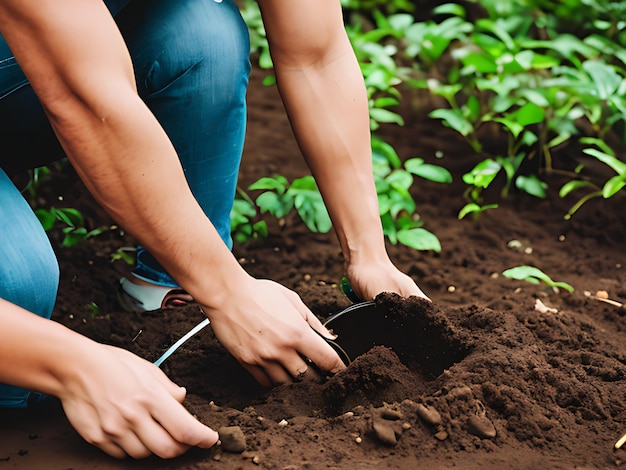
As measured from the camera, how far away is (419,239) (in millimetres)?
2215

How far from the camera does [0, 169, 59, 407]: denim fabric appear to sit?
145cm

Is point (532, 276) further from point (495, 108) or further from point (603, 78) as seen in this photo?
point (603, 78)

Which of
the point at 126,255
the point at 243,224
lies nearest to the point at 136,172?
the point at 126,255

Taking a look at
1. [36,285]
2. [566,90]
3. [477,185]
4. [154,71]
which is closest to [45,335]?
[36,285]

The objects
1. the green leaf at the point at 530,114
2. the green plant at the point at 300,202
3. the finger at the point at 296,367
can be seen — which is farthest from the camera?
the green leaf at the point at 530,114

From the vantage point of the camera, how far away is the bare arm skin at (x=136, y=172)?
1153mm

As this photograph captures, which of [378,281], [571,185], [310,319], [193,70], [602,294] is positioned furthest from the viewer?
[571,185]

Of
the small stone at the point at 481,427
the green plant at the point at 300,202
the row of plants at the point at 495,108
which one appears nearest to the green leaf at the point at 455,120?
the row of plants at the point at 495,108

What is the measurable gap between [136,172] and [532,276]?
1.29 m

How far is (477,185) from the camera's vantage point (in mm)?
2375

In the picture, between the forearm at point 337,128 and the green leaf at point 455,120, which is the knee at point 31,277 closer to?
the forearm at point 337,128

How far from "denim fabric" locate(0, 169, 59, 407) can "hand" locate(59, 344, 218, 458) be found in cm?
30

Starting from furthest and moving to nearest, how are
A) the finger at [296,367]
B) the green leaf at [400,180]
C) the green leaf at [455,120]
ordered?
the green leaf at [455,120]
the green leaf at [400,180]
the finger at [296,367]

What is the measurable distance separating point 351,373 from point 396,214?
1.00 m
